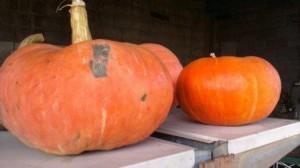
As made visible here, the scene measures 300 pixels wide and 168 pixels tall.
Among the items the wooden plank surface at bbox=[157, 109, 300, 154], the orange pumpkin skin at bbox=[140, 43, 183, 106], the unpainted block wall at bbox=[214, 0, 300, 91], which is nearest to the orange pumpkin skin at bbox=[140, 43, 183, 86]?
the orange pumpkin skin at bbox=[140, 43, 183, 106]

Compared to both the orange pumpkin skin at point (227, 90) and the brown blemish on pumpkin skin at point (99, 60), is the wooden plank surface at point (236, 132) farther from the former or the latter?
the brown blemish on pumpkin skin at point (99, 60)

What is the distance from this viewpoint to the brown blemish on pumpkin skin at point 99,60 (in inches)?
23.4

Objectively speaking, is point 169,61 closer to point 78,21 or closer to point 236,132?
point 236,132

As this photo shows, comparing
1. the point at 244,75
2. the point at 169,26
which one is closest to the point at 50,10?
the point at 169,26

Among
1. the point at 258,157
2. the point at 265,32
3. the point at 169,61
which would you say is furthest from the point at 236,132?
the point at 265,32

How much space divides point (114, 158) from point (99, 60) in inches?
6.9

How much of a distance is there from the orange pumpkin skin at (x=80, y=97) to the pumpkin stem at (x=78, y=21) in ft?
0.12

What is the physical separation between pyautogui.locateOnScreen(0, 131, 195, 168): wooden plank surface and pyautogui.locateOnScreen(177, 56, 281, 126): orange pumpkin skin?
0.65 ft

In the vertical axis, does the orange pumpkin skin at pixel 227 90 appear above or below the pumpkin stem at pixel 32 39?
below

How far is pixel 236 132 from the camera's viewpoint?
0.82 meters

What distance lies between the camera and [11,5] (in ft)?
10.7

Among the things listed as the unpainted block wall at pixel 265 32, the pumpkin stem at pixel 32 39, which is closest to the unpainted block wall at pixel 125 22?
the unpainted block wall at pixel 265 32

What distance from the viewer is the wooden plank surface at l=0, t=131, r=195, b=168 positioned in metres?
0.59

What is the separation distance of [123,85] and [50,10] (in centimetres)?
317
